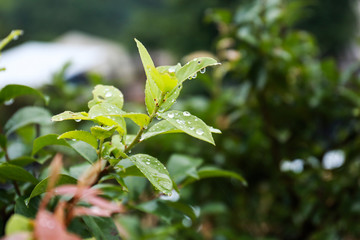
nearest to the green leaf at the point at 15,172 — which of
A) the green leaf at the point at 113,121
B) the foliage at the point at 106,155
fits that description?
the foliage at the point at 106,155

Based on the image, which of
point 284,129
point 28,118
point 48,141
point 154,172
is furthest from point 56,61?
point 154,172

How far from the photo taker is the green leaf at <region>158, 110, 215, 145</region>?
28cm

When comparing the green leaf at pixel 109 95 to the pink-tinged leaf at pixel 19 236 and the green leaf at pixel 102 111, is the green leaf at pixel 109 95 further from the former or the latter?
the pink-tinged leaf at pixel 19 236

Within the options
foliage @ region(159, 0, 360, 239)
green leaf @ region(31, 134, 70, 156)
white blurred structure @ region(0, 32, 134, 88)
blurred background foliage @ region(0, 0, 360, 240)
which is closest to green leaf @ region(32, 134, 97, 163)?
green leaf @ region(31, 134, 70, 156)

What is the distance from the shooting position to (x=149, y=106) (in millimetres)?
319

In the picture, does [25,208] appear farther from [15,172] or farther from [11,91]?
[11,91]

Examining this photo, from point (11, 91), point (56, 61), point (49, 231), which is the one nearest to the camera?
point (49, 231)

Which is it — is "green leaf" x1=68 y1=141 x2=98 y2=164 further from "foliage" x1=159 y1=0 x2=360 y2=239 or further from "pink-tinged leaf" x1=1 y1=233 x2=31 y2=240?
"foliage" x1=159 y1=0 x2=360 y2=239

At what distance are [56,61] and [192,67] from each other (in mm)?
5595

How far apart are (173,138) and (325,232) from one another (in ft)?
1.30

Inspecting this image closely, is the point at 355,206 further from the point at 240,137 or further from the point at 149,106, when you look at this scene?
A: the point at 149,106

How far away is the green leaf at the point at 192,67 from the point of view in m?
0.29

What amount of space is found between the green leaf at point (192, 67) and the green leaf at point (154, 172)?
0.08 meters

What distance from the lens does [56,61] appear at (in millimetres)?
5496
